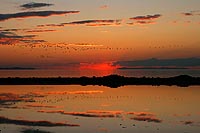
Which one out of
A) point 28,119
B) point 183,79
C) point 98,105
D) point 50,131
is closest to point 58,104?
point 98,105

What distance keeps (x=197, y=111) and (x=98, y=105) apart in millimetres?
7247

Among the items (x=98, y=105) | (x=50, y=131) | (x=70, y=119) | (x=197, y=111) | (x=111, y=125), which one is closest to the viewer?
(x=50, y=131)

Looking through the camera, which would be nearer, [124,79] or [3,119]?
[3,119]

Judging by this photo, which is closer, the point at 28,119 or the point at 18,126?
the point at 18,126

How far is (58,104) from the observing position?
28.8 m

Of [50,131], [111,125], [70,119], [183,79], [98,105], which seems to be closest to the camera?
[50,131]

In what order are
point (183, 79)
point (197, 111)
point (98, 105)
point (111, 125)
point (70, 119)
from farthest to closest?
point (183, 79) → point (98, 105) → point (197, 111) → point (70, 119) → point (111, 125)

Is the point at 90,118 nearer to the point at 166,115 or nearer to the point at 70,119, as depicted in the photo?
the point at 70,119

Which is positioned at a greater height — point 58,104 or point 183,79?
point 183,79

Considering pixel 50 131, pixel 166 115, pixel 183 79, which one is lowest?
pixel 50 131

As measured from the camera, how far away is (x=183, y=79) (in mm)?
73375

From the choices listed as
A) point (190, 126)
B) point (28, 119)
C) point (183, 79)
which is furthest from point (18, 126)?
point (183, 79)

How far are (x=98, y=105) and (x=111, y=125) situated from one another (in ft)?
28.6

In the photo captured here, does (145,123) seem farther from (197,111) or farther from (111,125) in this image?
(197,111)
